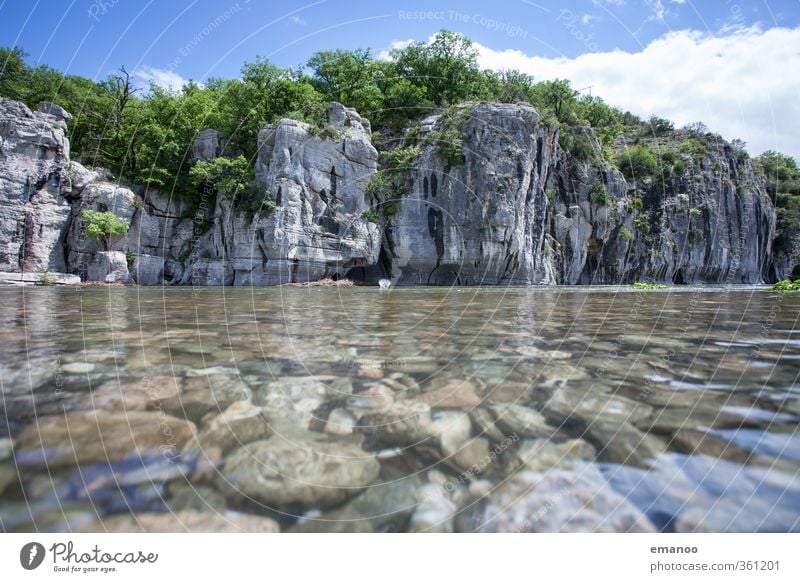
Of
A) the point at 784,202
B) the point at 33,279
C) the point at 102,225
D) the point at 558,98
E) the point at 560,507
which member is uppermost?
the point at 558,98

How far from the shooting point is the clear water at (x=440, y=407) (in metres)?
1.44

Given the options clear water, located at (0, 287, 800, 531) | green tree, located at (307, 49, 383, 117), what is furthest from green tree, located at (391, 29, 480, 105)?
clear water, located at (0, 287, 800, 531)

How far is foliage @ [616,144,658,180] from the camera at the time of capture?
47.0 m

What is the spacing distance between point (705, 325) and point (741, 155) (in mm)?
67731

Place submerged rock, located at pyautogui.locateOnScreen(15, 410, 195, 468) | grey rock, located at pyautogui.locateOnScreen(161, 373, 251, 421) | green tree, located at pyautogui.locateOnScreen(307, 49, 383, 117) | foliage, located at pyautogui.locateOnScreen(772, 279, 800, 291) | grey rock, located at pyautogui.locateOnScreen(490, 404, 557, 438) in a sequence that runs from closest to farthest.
Answer: submerged rock, located at pyautogui.locateOnScreen(15, 410, 195, 468) < grey rock, located at pyautogui.locateOnScreen(490, 404, 557, 438) < grey rock, located at pyautogui.locateOnScreen(161, 373, 251, 421) < foliage, located at pyautogui.locateOnScreen(772, 279, 800, 291) < green tree, located at pyautogui.locateOnScreen(307, 49, 383, 117)

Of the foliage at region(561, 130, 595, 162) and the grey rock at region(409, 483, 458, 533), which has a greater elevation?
the foliage at region(561, 130, 595, 162)

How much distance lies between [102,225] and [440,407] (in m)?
29.9

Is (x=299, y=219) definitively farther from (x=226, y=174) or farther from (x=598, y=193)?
(x=598, y=193)

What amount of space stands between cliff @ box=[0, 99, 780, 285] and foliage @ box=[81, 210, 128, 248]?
23.4 inches

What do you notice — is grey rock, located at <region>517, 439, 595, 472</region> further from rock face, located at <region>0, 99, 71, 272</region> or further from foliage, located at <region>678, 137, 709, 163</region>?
foliage, located at <region>678, 137, 709, 163</region>

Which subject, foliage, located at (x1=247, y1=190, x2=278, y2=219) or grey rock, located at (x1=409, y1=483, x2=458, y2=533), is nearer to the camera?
grey rock, located at (x1=409, y1=483, x2=458, y2=533)

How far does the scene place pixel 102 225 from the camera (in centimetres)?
2444

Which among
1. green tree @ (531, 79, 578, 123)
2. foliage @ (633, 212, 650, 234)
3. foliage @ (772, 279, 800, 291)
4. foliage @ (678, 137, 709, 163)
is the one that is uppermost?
green tree @ (531, 79, 578, 123)

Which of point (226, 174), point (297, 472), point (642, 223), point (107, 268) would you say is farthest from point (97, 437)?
point (642, 223)
